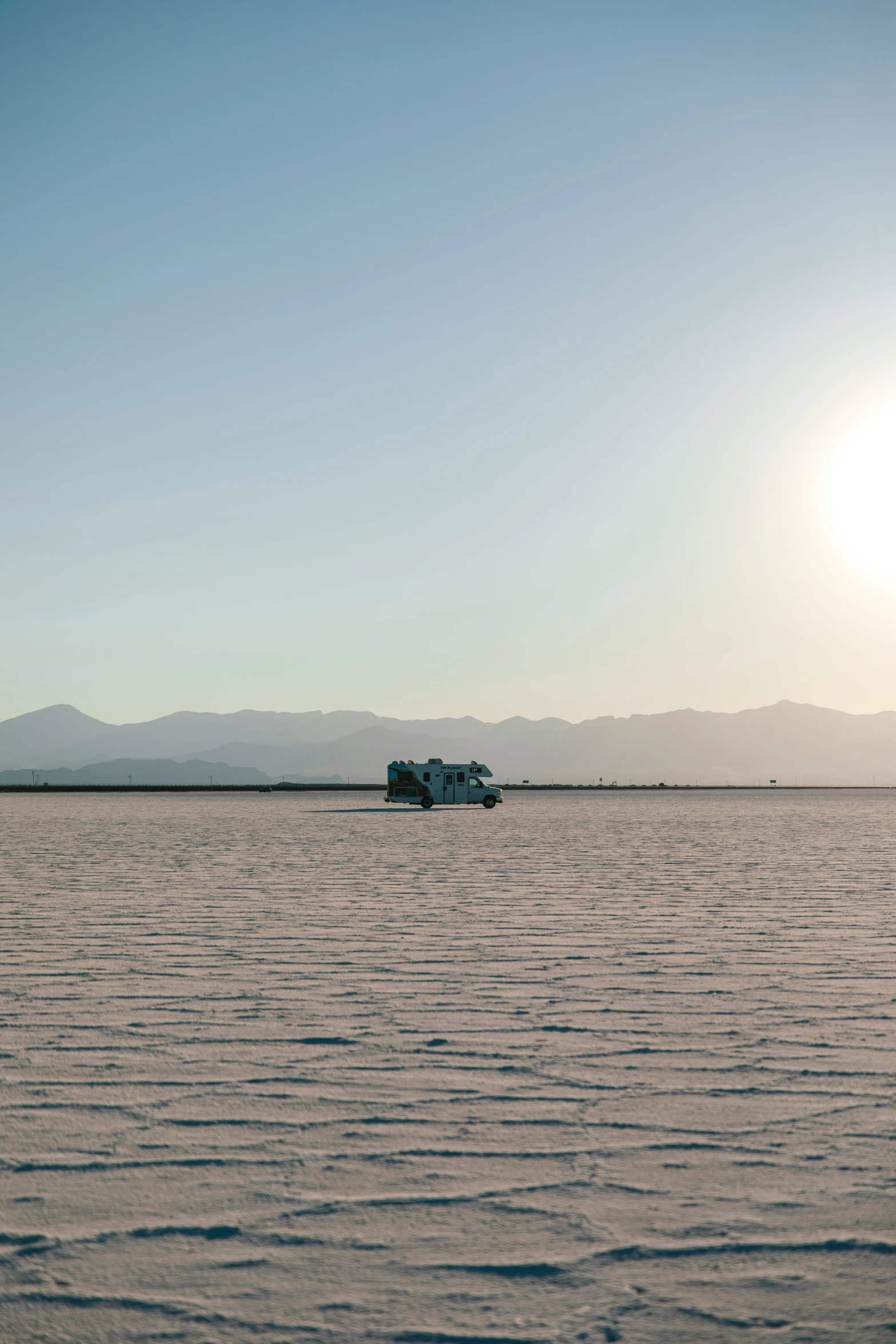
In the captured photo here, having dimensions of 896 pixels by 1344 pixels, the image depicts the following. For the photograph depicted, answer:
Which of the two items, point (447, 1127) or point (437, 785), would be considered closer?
point (447, 1127)

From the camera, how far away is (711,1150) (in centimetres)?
391

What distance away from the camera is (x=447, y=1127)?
4.16 meters

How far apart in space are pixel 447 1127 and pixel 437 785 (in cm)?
3713

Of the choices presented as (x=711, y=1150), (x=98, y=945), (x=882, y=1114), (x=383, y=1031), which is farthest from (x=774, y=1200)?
(x=98, y=945)

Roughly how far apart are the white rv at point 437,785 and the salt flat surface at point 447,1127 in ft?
101

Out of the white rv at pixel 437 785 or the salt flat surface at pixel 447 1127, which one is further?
the white rv at pixel 437 785

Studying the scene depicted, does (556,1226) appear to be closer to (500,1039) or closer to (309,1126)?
(309,1126)

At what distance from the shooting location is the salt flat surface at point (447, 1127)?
9.46ft

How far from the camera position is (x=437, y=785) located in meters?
41.2

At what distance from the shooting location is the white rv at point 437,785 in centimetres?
4112

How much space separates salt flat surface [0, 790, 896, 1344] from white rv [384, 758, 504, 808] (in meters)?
30.9

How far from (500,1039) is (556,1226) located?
7.45 ft

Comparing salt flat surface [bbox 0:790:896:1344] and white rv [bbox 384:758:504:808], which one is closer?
salt flat surface [bbox 0:790:896:1344]

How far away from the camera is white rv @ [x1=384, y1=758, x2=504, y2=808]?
41125 mm
